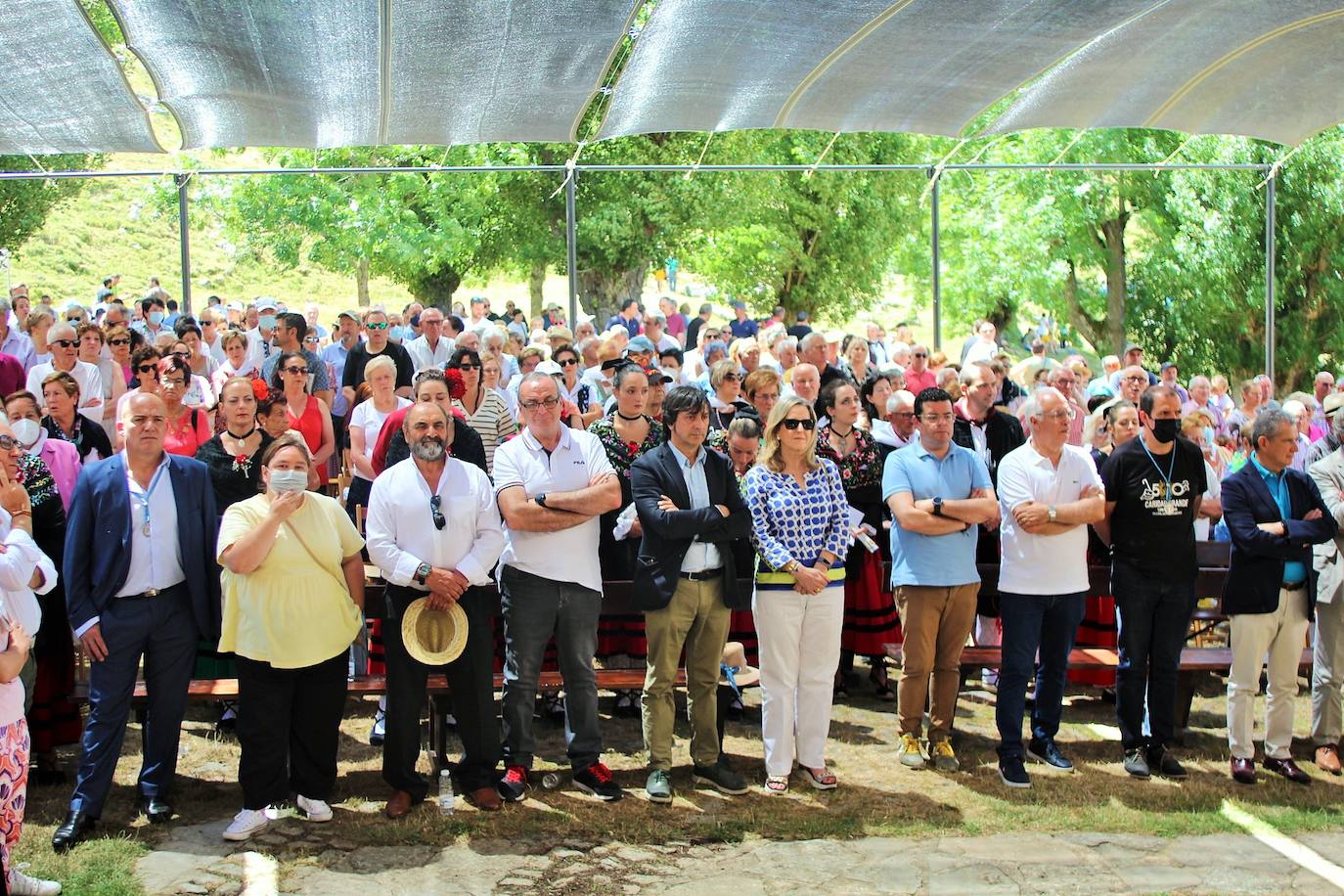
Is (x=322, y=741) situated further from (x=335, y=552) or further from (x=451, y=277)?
(x=451, y=277)

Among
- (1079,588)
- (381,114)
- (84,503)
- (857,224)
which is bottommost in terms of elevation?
(1079,588)

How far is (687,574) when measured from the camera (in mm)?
6305

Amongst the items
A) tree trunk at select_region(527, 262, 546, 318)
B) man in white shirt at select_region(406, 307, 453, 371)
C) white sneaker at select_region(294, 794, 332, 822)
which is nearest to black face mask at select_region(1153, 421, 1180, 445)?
white sneaker at select_region(294, 794, 332, 822)

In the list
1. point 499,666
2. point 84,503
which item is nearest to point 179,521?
point 84,503

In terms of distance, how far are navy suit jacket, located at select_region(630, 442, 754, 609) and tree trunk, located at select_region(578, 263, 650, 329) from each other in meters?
19.0

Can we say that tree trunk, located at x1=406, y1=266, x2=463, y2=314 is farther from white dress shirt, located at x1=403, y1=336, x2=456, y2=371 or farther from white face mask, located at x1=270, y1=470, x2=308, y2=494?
white face mask, located at x1=270, y1=470, x2=308, y2=494

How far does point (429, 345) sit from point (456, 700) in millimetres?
5653

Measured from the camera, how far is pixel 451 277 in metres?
34.2

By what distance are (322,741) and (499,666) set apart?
61.7 inches

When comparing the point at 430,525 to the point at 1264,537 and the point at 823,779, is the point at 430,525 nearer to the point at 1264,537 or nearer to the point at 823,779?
the point at 823,779

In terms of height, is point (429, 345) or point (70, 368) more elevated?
point (429, 345)

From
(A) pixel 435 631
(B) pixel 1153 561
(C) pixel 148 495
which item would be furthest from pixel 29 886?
(B) pixel 1153 561

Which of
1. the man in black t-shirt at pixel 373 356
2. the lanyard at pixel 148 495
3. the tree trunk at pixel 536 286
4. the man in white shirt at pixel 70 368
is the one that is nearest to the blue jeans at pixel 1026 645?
the lanyard at pixel 148 495

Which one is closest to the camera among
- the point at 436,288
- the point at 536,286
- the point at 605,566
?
the point at 605,566
